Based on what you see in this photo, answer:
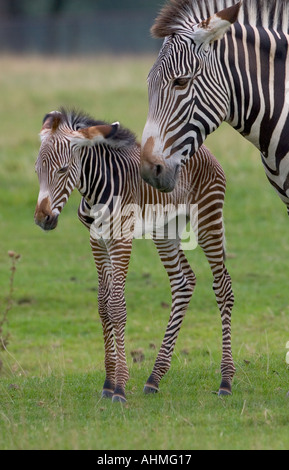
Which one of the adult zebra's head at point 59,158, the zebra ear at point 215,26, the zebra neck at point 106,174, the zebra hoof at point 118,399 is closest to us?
the zebra ear at point 215,26

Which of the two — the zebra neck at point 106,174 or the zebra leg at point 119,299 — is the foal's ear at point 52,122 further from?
the zebra leg at point 119,299

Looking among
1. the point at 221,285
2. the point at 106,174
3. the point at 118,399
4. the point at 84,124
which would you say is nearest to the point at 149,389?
the point at 118,399

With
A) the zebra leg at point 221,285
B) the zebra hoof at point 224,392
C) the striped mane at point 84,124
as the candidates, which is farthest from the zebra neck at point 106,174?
the zebra hoof at point 224,392

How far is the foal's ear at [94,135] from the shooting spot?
640 cm

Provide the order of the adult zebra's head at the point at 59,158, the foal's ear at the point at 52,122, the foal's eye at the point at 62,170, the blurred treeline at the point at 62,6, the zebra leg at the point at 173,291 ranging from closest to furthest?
1. the adult zebra's head at the point at 59,158
2. the foal's eye at the point at 62,170
3. the foal's ear at the point at 52,122
4. the zebra leg at the point at 173,291
5. the blurred treeline at the point at 62,6

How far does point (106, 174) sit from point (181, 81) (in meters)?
1.29

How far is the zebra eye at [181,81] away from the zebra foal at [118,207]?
1.04 meters

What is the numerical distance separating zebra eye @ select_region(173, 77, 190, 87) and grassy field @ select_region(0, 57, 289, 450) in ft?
7.99

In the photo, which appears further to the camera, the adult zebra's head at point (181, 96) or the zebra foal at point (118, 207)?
the zebra foal at point (118, 207)

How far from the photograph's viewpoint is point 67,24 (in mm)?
53281

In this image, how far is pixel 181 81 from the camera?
5699 millimetres

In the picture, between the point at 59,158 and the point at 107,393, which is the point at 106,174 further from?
the point at 107,393

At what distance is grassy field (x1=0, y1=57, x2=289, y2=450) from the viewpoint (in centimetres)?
561

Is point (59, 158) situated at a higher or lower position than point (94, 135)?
lower
